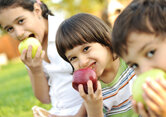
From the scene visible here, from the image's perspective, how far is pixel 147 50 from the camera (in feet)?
4.82

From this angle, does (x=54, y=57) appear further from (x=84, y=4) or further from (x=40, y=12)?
(x=84, y=4)

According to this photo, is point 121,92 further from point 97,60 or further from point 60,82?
point 60,82

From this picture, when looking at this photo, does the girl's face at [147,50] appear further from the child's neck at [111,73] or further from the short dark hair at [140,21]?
the child's neck at [111,73]

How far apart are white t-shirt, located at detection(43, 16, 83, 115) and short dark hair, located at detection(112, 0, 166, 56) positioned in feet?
4.31

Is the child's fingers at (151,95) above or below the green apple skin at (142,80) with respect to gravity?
below

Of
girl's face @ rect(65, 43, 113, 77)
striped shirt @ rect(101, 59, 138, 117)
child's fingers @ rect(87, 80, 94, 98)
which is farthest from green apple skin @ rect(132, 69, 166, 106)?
striped shirt @ rect(101, 59, 138, 117)

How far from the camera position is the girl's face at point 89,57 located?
2.18 metres

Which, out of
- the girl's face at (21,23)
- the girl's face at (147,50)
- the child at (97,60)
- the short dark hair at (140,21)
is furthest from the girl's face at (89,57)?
the girl's face at (21,23)

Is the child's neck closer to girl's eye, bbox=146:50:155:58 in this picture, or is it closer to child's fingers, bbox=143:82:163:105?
girl's eye, bbox=146:50:155:58

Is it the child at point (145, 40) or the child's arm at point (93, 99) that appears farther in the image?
the child's arm at point (93, 99)

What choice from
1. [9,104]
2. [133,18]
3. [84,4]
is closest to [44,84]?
[133,18]

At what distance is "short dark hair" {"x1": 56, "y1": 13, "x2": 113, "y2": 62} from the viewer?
88.5 inches

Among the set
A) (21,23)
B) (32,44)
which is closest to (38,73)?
(32,44)

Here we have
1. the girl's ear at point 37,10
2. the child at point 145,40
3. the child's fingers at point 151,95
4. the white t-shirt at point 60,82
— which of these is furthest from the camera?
the girl's ear at point 37,10
